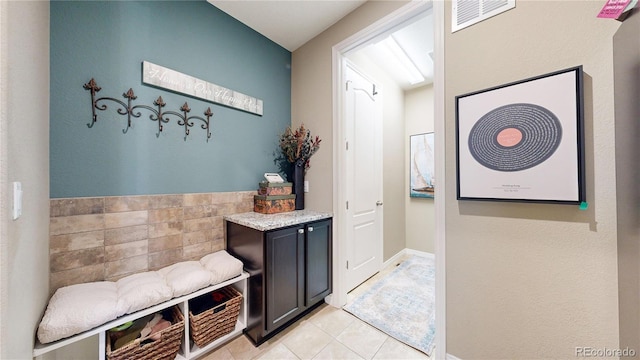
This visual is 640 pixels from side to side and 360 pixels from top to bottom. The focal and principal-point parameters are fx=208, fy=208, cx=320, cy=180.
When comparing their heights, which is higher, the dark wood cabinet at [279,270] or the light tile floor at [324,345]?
the dark wood cabinet at [279,270]

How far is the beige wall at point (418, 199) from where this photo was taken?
3.27 meters

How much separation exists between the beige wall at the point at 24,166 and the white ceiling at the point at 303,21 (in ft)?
4.36

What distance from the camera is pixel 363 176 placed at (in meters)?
2.52

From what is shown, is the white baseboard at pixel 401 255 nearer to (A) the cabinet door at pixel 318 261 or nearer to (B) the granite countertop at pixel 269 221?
(A) the cabinet door at pixel 318 261

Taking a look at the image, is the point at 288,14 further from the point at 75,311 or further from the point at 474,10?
the point at 75,311

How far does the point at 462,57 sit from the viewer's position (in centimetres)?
134

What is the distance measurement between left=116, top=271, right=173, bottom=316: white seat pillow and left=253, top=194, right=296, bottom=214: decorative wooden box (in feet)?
2.92

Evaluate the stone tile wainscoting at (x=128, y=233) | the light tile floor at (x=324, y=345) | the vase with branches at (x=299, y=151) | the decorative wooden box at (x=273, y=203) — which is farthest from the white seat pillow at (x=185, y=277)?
A: the vase with branches at (x=299, y=151)

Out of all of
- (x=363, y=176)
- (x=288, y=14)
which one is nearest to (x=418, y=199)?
(x=363, y=176)

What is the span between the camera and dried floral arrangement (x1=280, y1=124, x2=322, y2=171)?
2.20m

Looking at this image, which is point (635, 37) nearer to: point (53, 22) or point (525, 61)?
point (525, 61)

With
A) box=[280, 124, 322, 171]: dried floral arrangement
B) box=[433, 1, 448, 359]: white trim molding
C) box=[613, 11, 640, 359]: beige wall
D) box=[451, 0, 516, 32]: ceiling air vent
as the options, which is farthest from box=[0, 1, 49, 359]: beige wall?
box=[613, 11, 640, 359]: beige wall

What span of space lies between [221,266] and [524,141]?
81.8 inches

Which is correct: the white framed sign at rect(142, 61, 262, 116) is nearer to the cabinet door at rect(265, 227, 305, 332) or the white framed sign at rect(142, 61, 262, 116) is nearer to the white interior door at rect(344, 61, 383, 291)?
the white interior door at rect(344, 61, 383, 291)
